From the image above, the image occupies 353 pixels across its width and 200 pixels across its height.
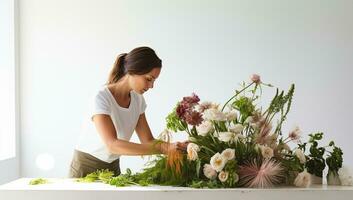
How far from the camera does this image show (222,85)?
626 cm

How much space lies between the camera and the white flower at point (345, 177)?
8.26 feet

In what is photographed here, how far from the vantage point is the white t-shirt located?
9.88 ft

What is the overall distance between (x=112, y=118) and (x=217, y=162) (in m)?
0.87

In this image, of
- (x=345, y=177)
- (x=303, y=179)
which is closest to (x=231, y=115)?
(x=303, y=179)

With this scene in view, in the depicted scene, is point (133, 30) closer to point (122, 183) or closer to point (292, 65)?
point (292, 65)

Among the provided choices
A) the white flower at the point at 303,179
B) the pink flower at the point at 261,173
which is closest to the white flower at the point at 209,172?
the pink flower at the point at 261,173

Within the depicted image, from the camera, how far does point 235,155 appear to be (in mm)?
2479

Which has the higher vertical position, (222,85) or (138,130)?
(222,85)

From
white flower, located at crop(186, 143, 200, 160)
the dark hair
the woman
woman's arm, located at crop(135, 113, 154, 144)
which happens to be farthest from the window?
white flower, located at crop(186, 143, 200, 160)

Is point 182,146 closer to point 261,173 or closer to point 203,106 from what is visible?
point 203,106

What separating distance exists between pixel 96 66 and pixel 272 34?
185 centimetres

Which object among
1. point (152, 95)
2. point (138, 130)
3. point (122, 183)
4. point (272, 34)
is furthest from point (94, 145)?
point (272, 34)

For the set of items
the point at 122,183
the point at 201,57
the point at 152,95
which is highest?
the point at 201,57

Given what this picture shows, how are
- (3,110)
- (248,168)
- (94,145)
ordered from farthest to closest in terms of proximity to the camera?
(3,110) < (94,145) < (248,168)
